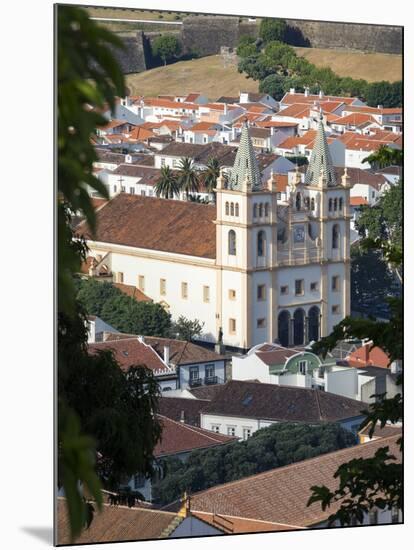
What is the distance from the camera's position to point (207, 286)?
314 inches

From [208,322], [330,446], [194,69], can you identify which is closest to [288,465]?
[330,446]

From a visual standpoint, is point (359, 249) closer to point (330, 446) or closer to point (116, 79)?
point (330, 446)

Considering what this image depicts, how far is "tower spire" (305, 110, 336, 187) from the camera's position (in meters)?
8.32

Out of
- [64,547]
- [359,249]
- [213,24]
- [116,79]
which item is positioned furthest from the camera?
[359,249]

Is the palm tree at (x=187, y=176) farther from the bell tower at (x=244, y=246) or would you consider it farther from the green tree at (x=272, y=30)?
the green tree at (x=272, y=30)

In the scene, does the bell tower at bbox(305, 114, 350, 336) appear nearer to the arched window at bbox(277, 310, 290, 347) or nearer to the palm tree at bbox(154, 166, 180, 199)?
the arched window at bbox(277, 310, 290, 347)

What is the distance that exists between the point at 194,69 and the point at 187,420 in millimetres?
1785

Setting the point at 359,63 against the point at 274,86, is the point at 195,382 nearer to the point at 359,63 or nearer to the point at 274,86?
the point at 274,86

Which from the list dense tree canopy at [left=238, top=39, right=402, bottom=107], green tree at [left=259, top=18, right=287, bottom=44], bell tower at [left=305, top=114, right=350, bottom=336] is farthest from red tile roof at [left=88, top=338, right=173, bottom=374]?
green tree at [left=259, top=18, right=287, bottom=44]

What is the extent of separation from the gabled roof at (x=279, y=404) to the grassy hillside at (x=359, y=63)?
1.73 m

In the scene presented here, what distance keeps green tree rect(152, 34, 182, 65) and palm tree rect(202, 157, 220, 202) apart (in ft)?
1.87

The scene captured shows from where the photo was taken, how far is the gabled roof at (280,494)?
25.4 ft

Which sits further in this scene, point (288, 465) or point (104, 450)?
point (288, 465)

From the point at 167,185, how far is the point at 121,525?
70.4 inches
